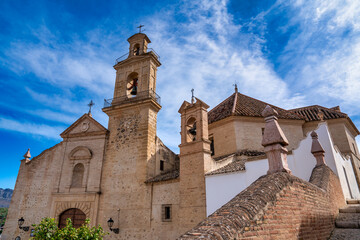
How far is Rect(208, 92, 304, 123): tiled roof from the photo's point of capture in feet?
52.4

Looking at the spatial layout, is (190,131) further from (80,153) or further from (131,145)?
(80,153)

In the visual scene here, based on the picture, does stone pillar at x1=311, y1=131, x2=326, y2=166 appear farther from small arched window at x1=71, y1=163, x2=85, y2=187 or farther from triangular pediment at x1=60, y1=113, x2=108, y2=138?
small arched window at x1=71, y1=163, x2=85, y2=187

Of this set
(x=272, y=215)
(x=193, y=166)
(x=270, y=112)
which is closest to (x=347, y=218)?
(x=270, y=112)

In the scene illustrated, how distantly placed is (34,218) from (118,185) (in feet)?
21.1

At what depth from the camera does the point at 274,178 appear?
4.63 m

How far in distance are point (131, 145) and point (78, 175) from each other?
15.0 ft

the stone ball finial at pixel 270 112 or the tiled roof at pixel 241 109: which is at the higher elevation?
the tiled roof at pixel 241 109

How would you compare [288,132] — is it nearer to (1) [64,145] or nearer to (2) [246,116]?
(2) [246,116]

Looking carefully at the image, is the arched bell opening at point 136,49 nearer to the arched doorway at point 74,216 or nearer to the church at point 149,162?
the church at point 149,162

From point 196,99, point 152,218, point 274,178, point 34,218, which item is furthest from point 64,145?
point 274,178

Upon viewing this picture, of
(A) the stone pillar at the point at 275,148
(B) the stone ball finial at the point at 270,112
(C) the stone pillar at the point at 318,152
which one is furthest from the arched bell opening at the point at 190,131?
(A) the stone pillar at the point at 275,148

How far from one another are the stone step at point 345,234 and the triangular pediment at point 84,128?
14.3 m

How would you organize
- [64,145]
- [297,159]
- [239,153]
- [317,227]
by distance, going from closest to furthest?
[317,227] → [297,159] → [239,153] → [64,145]

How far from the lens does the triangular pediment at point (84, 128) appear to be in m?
17.2
